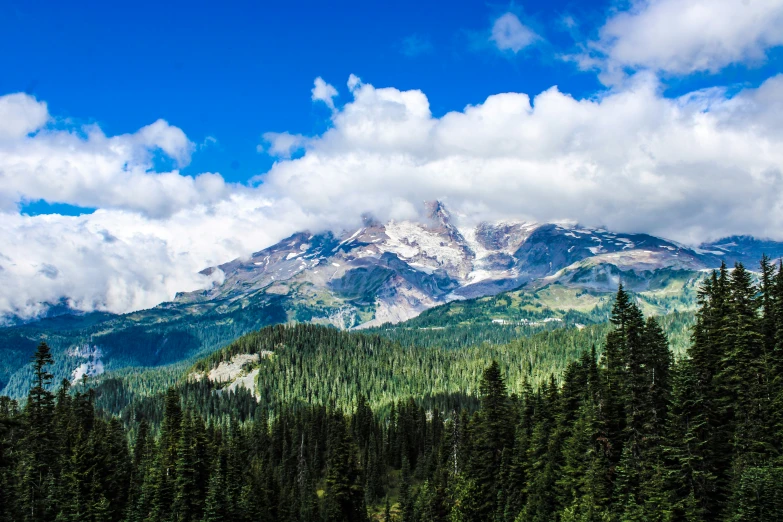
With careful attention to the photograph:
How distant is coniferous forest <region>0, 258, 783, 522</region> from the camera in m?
51.8

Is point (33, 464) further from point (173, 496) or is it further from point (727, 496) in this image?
point (727, 496)

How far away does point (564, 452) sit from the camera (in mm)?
65250

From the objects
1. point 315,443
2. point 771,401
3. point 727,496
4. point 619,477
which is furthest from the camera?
point 315,443

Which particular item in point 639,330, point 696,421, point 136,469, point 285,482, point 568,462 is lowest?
point 285,482

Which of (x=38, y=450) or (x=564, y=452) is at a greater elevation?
(x=564, y=452)

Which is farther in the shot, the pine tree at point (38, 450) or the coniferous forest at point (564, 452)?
the pine tree at point (38, 450)

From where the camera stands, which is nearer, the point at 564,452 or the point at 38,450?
the point at 564,452

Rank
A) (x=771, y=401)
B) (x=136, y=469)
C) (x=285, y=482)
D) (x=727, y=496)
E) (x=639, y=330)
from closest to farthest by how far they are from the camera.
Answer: (x=727, y=496) < (x=771, y=401) < (x=639, y=330) < (x=136, y=469) < (x=285, y=482)

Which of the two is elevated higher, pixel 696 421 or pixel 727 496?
pixel 696 421

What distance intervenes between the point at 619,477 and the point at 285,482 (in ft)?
318

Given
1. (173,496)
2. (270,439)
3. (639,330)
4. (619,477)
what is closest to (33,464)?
(173,496)

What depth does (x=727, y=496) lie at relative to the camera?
48.6m

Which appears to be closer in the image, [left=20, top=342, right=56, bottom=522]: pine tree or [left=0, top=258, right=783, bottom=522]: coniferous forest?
[left=0, top=258, right=783, bottom=522]: coniferous forest

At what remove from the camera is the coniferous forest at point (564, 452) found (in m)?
51.8
